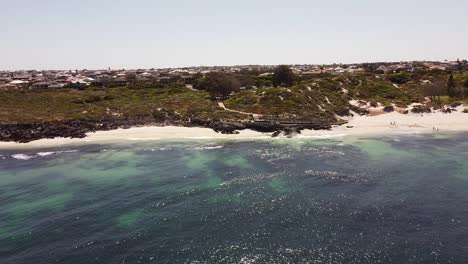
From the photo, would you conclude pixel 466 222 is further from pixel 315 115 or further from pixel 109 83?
pixel 109 83

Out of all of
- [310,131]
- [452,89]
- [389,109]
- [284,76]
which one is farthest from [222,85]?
[452,89]

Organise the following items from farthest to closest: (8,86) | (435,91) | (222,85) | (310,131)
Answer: (8,86) → (222,85) → (435,91) → (310,131)

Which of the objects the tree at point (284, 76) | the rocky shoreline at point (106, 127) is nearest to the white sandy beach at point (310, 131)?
the rocky shoreline at point (106, 127)

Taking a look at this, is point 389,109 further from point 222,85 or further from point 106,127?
point 106,127

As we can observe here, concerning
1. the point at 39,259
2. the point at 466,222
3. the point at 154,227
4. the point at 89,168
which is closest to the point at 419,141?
the point at 466,222

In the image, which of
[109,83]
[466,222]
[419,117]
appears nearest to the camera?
[466,222]

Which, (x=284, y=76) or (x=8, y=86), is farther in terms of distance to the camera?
(x=8, y=86)
